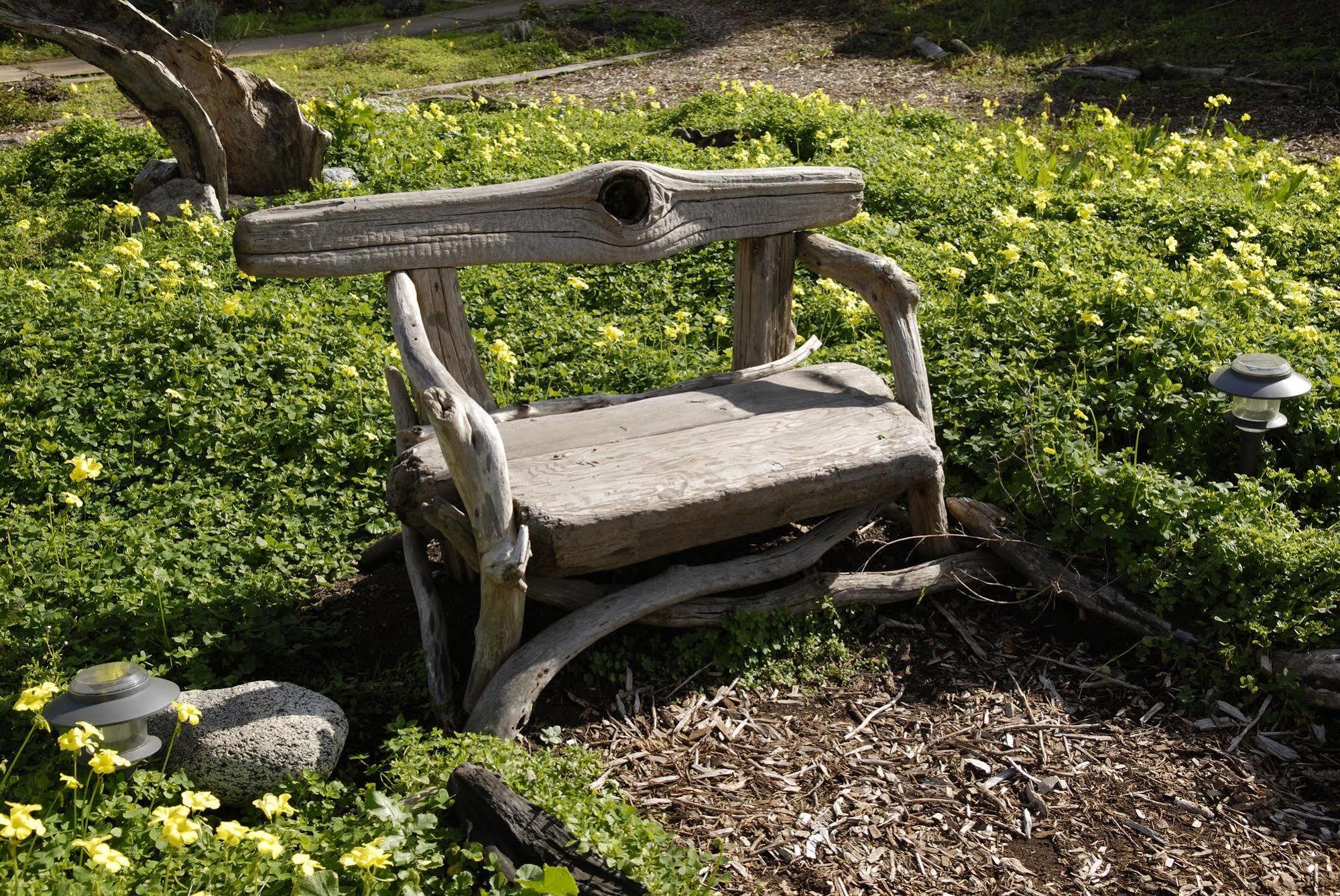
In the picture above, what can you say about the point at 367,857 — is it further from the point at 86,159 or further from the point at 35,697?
the point at 86,159

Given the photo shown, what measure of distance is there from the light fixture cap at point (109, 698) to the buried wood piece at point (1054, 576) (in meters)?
2.68

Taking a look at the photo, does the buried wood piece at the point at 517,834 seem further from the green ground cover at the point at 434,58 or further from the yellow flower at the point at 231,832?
the green ground cover at the point at 434,58

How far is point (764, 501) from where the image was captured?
349 centimetres

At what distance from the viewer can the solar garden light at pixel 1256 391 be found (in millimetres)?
3889

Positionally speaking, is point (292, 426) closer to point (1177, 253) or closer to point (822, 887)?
point (822, 887)

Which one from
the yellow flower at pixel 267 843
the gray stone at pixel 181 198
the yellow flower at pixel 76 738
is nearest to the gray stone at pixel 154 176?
the gray stone at pixel 181 198

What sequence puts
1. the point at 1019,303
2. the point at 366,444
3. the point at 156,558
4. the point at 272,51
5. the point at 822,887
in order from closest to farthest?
1. the point at 822,887
2. the point at 156,558
3. the point at 366,444
4. the point at 1019,303
5. the point at 272,51

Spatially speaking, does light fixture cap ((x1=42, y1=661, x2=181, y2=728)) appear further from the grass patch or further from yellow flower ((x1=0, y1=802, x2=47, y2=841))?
the grass patch

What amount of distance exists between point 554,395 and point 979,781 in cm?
241

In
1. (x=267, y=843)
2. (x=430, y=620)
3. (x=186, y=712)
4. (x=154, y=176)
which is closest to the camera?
(x=267, y=843)

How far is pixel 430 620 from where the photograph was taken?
343 centimetres

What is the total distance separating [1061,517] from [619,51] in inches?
429

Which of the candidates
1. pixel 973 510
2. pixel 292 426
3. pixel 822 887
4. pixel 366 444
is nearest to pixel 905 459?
pixel 973 510

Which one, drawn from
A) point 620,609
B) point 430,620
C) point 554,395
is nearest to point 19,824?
point 430,620
